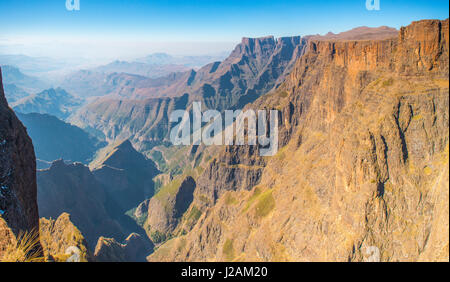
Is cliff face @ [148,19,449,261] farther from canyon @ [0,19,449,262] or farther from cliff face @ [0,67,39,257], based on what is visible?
cliff face @ [0,67,39,257]

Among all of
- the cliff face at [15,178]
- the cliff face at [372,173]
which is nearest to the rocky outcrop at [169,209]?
the cliff face at [372,173]

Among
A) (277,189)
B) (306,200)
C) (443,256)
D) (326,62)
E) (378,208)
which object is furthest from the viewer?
(326,62)

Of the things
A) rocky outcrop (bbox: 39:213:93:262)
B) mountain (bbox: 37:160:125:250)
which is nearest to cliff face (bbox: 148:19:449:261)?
rocky outcrop (bbox: 39:213:93:262)

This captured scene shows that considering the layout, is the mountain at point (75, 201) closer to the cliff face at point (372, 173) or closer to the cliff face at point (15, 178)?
the cliff face at point (372, 173)
